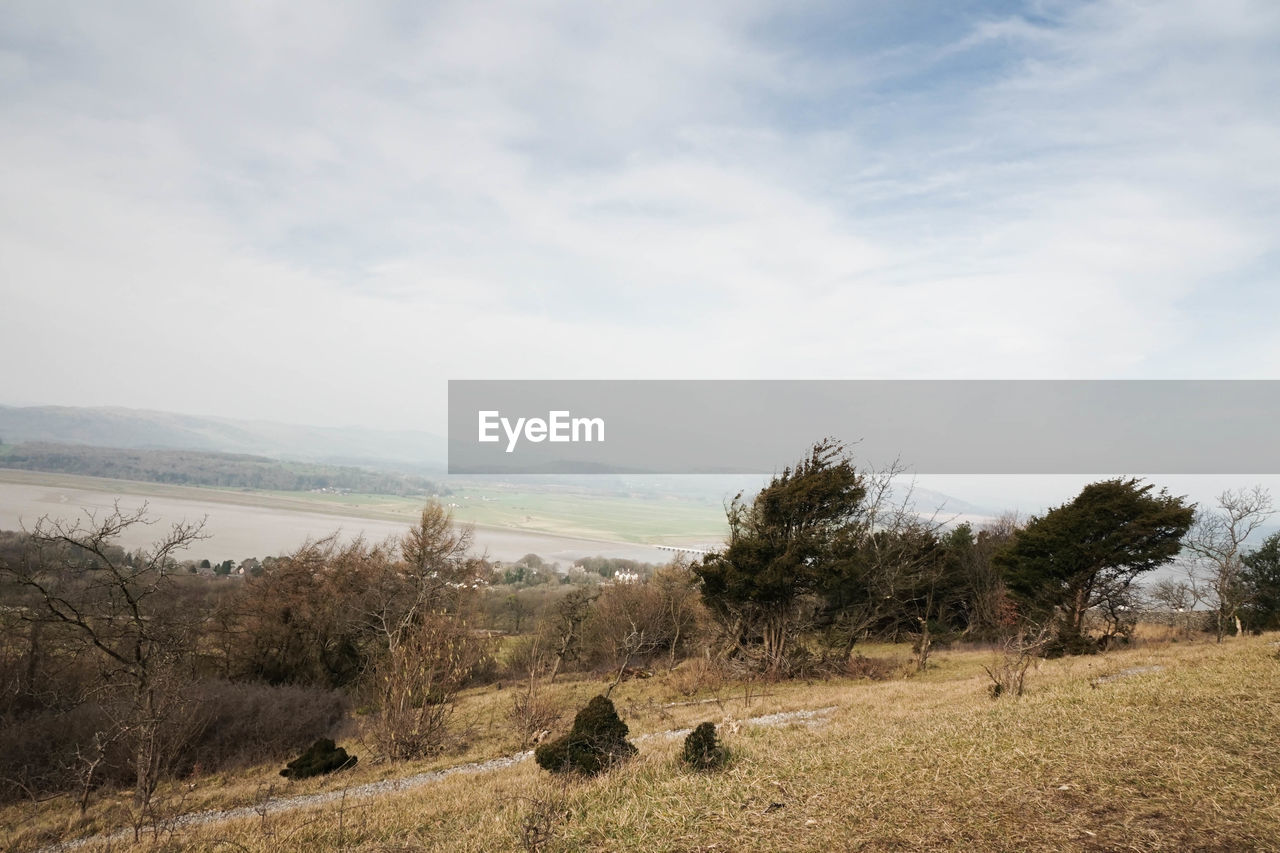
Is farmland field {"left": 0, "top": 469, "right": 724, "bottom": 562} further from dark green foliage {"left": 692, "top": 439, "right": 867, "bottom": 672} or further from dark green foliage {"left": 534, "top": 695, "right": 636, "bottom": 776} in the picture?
dark green foliage {"left": 534, "top": 695, "right": 636, "bottom": 776}

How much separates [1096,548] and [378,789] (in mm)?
25236

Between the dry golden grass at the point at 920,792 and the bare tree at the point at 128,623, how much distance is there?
166 centimetres

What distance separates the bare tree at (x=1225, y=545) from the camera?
75.9ft

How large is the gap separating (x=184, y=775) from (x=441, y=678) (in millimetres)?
8246

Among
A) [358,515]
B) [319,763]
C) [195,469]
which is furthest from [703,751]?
[195,469]

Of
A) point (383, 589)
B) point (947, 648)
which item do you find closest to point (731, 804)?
point (383, 589)

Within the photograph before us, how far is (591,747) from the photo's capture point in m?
9.25

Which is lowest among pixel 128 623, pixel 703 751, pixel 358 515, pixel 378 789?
pixel 358 515

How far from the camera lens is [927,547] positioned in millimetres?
28312

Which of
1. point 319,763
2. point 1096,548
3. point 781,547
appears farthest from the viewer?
point 1096,548

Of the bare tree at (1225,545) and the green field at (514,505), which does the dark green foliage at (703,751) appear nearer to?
the bare tree at (1225,545)

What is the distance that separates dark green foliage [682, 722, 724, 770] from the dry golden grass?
0.67 feet

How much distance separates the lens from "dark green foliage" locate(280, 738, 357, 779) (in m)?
13.8

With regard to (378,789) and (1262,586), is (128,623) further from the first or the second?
(1262,586)
